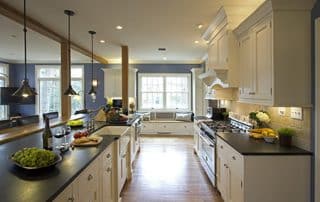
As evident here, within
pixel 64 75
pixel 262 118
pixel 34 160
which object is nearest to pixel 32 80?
pixel 64 75

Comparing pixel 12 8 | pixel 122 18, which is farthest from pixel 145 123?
pixel 12 8

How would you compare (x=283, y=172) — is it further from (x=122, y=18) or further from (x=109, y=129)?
(x=122, y=18)

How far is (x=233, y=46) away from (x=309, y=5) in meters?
1.31

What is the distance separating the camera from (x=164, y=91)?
30.5ft

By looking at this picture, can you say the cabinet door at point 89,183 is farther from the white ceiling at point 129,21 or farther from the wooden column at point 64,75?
the wooden column at point 64,75

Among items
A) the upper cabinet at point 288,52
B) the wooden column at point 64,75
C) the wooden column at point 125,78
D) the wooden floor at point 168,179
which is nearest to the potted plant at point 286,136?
the upper cabinet at point 288,52

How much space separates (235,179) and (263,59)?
132 centimetres

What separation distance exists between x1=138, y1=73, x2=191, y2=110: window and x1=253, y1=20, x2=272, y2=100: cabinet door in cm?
642

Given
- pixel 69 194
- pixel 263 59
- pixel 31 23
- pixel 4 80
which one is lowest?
pixel 69 194

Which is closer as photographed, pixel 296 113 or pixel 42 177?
pixel 42 177

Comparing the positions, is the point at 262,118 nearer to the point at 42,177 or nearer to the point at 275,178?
the point at 275,178

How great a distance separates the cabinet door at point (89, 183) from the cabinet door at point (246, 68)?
6.65ft

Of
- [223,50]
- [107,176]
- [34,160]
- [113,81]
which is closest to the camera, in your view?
[34,160]

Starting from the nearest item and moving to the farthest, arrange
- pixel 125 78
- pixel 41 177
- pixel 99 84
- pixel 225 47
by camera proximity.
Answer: pixel 41 177
pixel 225 47
pixel 125 78
pixel 99 84
